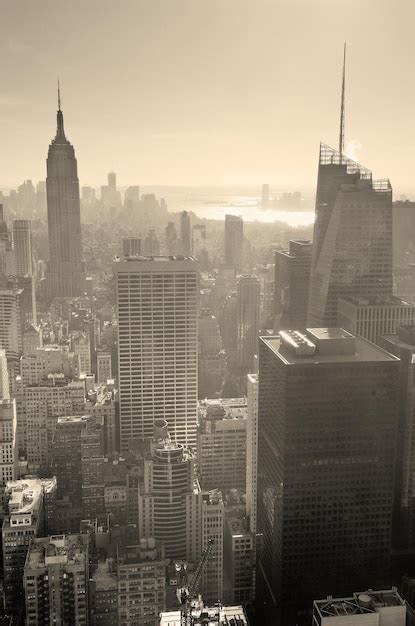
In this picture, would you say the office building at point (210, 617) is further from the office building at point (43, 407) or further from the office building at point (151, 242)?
the office building at point (151, 242)

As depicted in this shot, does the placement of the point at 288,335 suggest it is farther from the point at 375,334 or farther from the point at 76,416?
the point at 76,416

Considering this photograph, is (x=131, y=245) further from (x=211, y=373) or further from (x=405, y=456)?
(x=405, y=456)

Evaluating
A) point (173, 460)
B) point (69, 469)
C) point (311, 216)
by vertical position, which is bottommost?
point (69, 469)

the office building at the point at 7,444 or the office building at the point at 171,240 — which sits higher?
the office building at the point at 171,240

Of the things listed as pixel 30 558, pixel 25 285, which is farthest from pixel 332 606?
pixel 25 285

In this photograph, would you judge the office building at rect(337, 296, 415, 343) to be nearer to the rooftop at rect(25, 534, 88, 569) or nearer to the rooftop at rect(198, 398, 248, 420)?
the rooftop at rect(198, 398, 248, 420)

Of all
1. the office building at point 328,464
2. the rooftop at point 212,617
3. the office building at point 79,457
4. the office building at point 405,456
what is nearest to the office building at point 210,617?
the rooftop at point 212,617
